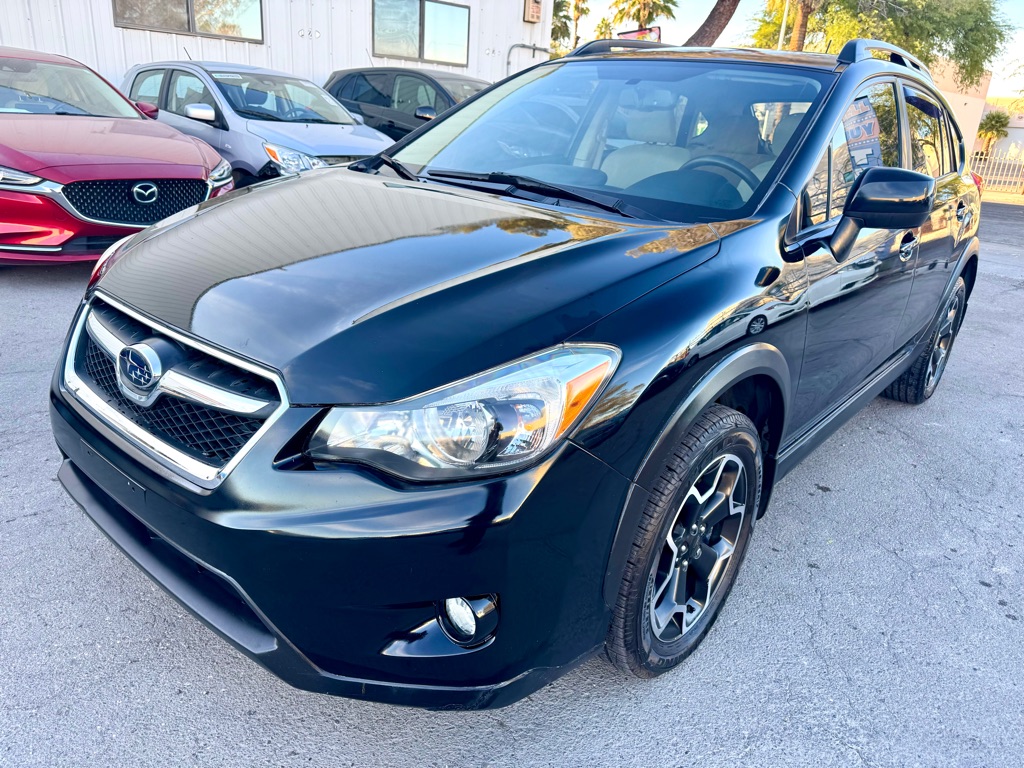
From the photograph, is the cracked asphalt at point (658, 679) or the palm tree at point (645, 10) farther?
the palm tree at point (645, 10)

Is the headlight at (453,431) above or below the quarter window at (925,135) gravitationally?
below

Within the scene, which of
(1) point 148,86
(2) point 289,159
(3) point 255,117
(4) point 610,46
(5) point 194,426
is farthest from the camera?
(1) point 148,86

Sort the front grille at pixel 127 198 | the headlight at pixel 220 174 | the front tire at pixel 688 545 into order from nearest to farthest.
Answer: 1. the front tire at pixel 688 545
2. the front grille at pixel 127 198
3. the headlight at pixel 220 174

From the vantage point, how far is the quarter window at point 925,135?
3.36m

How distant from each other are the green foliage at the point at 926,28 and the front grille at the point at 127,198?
71.2 feet

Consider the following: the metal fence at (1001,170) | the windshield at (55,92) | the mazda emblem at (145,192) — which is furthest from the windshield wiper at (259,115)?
the metal fence at (1001,170)

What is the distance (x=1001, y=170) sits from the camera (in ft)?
91.9

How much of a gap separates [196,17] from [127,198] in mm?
7668

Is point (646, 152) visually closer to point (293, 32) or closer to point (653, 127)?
point (653, 127)

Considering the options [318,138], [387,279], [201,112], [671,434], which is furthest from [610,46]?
[201,112]

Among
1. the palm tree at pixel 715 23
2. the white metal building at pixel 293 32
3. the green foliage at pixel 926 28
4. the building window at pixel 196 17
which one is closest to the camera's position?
the white metal building at pixel 293 32

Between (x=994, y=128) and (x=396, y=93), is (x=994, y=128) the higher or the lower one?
the lower one

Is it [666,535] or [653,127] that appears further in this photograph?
[653,127]

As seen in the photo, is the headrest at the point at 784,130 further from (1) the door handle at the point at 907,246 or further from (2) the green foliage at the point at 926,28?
(2) the green foliage at the point at 926,28
